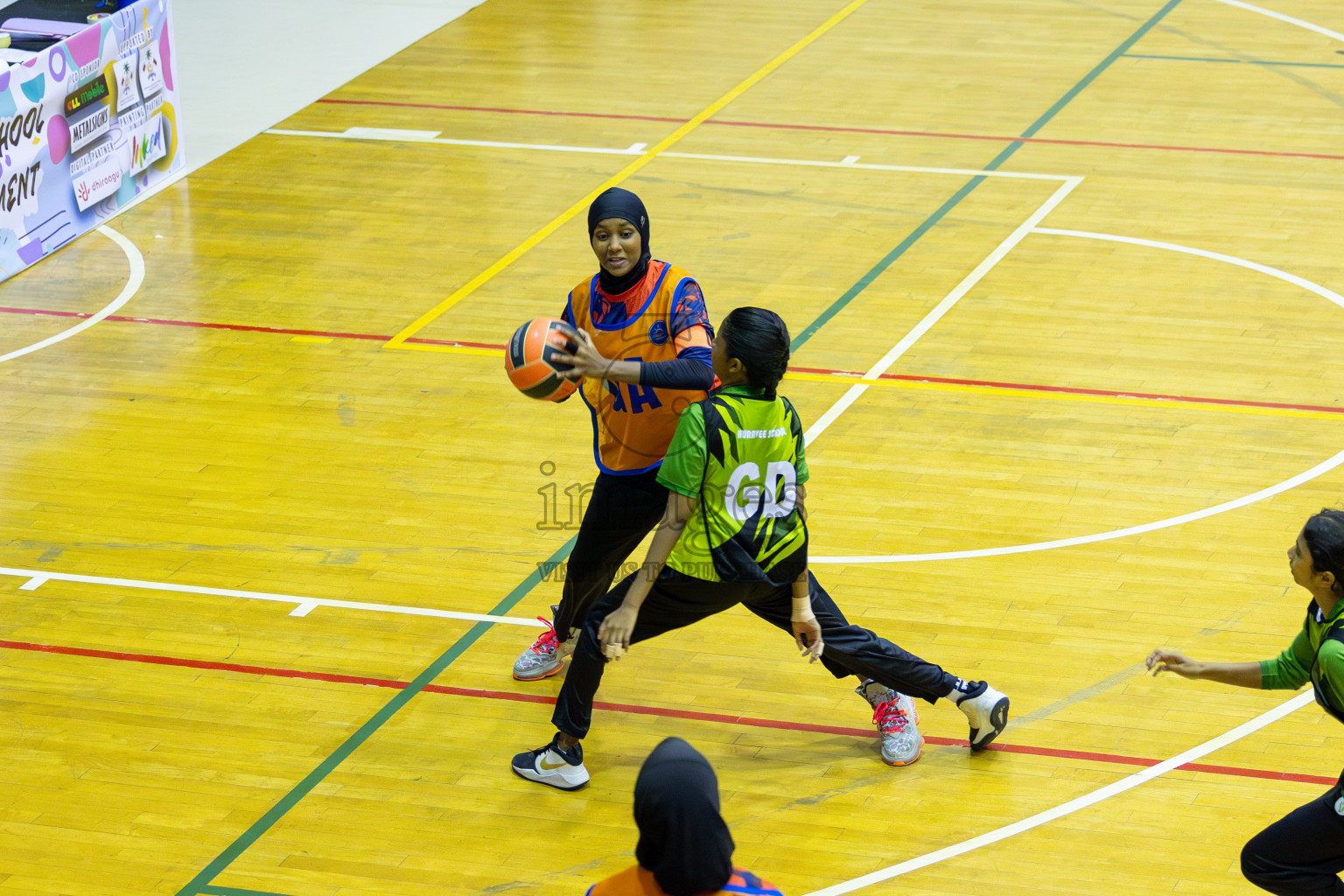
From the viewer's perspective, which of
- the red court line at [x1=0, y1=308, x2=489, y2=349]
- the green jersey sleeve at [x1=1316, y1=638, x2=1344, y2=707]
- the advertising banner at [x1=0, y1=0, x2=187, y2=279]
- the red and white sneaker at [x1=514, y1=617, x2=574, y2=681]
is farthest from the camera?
the advertising banner at [x1=0, y1=0, x2=187, y2=279]

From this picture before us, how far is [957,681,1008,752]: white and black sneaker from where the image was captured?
21.9 ft

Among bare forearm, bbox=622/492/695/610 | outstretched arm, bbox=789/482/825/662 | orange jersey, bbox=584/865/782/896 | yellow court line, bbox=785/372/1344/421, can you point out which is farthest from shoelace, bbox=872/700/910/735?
yellow court line, bbox=785/372/1344/421

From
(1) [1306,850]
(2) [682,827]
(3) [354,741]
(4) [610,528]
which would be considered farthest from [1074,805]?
(2) [682,827]

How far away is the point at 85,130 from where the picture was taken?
44.0 feet

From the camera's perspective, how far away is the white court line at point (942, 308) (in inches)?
400

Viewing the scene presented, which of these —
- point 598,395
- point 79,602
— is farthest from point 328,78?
point 598,395

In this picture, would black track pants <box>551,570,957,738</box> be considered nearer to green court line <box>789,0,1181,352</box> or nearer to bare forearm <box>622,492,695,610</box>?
bare forearm <box>622,492,695,610</box>

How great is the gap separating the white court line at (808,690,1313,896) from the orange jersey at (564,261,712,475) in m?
1.80

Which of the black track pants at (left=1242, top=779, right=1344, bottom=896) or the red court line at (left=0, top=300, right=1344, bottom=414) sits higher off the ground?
the black track pants at (left=1242, top=779, right=1344, bottom=896)

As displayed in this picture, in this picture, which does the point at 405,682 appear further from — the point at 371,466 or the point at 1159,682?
the point at 1159,682

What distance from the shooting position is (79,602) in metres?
8.30

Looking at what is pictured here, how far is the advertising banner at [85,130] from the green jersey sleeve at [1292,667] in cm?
1016

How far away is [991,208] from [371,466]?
→ 608 centimetres

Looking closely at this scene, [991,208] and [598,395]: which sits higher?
[598,395]
